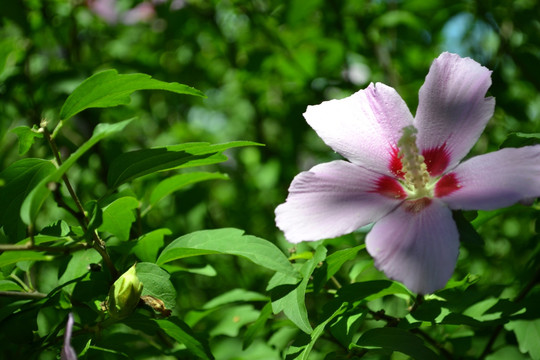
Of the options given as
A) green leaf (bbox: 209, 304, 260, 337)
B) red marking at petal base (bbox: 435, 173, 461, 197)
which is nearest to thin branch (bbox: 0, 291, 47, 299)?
green leaf (bbox: 209, 304, 260, 337)

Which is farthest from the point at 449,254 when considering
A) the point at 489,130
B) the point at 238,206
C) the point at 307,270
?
the point at 238,206

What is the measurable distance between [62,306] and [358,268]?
1.84 feet

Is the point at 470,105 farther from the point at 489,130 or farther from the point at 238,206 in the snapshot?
the point at 238,206

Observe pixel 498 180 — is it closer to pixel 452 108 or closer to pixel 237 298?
pixel 452 108

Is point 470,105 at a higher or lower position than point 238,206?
higher

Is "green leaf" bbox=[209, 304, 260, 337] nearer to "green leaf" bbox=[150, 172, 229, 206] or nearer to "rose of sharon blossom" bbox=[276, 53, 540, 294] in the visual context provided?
"green leaf" bbox=[150, 172, 229, 206]

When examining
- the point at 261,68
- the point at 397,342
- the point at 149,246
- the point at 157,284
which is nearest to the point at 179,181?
the point at 149,246

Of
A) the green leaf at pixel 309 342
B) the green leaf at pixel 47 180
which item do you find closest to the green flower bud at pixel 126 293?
the green leaf at pixel 47 180

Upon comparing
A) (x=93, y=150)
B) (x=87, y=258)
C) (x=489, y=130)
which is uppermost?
(x=87, y=258)

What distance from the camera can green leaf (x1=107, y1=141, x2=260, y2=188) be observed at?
0.90m

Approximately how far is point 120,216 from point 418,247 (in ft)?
1.67

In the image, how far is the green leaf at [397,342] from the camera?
839mm

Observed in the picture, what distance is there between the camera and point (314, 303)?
6.45 feet

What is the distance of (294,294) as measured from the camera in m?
0.89
